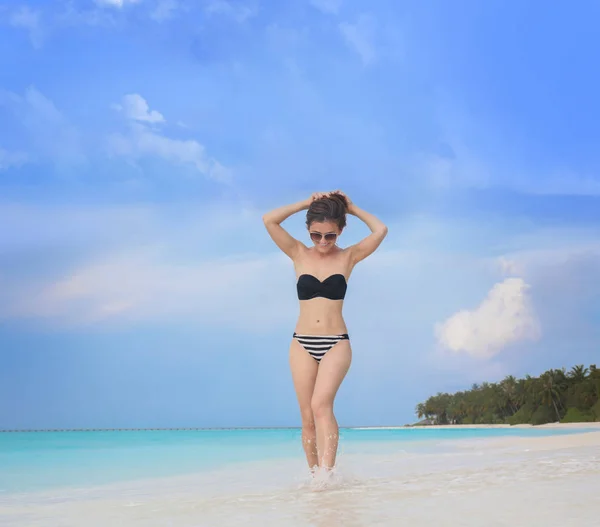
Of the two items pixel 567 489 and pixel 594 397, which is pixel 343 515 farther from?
pixel 594 397

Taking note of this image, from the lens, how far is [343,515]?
4719mm

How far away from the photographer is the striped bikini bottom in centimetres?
615

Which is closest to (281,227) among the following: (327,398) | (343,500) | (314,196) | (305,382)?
(314,196)

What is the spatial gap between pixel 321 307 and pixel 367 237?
72 cm

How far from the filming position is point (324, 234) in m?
6.26

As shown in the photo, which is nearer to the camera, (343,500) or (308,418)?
(343,500)

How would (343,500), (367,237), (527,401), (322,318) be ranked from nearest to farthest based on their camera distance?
(343,500) → (322,318) → (367,237) → (527,401)

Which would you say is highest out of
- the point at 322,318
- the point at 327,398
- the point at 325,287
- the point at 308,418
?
the point at 325,287

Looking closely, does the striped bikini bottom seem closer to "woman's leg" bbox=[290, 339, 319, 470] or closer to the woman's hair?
"woman's leg" bbox=[290, 339, 319, 470]

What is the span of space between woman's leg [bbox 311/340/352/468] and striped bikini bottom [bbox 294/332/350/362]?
56 mm

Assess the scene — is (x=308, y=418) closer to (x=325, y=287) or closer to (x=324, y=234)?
(x=325, y=287)

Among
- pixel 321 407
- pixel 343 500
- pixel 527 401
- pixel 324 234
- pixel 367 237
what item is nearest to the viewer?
pixel 343 500

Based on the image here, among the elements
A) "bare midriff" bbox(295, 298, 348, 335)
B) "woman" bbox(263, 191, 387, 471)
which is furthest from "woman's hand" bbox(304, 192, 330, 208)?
"bare midriff" bbox(295, 298, 348, 335)

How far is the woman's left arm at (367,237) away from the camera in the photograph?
6.33 metres
